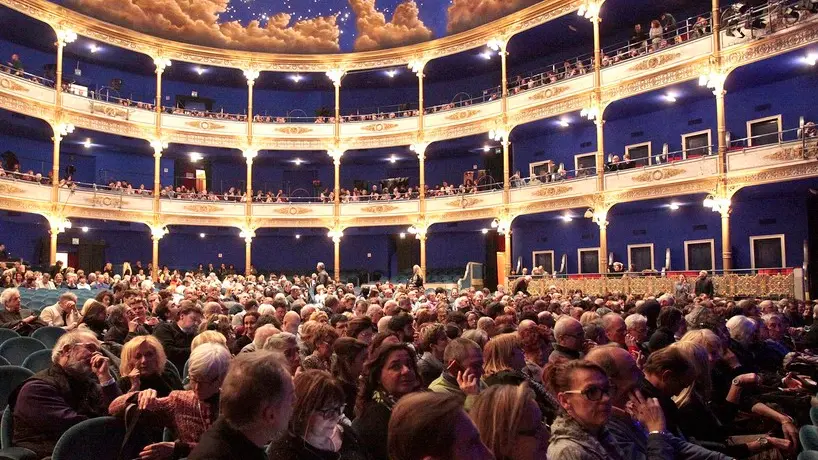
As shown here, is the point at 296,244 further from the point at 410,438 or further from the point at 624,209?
the point at 410,438

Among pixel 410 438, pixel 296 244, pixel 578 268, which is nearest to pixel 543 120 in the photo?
pixel 578 268

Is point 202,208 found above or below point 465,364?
above

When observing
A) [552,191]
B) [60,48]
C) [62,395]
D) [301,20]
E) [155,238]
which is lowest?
[62,395]

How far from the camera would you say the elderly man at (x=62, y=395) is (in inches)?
156

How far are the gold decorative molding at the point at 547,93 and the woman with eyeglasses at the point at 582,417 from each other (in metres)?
22.1

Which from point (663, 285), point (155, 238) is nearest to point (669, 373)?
point (663, 285)

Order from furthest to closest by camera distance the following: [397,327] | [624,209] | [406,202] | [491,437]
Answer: [406,202], [624,209], [397,327], [491,437]

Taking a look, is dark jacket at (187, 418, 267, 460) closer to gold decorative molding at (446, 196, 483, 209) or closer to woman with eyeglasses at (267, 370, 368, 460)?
woman with eyeglasses at (267, 370, 368, 460)

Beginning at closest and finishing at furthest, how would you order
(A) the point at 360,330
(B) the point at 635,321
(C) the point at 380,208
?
(A) the point at 360,330, (B) the point at 635,321, (C) the point at 380,208

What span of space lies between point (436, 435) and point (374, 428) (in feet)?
6.05

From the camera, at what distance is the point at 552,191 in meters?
24.0

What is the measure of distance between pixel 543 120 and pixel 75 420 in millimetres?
23099

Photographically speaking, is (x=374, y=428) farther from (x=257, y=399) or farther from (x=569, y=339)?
(x=569, y=339)

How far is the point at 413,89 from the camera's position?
108 ft
